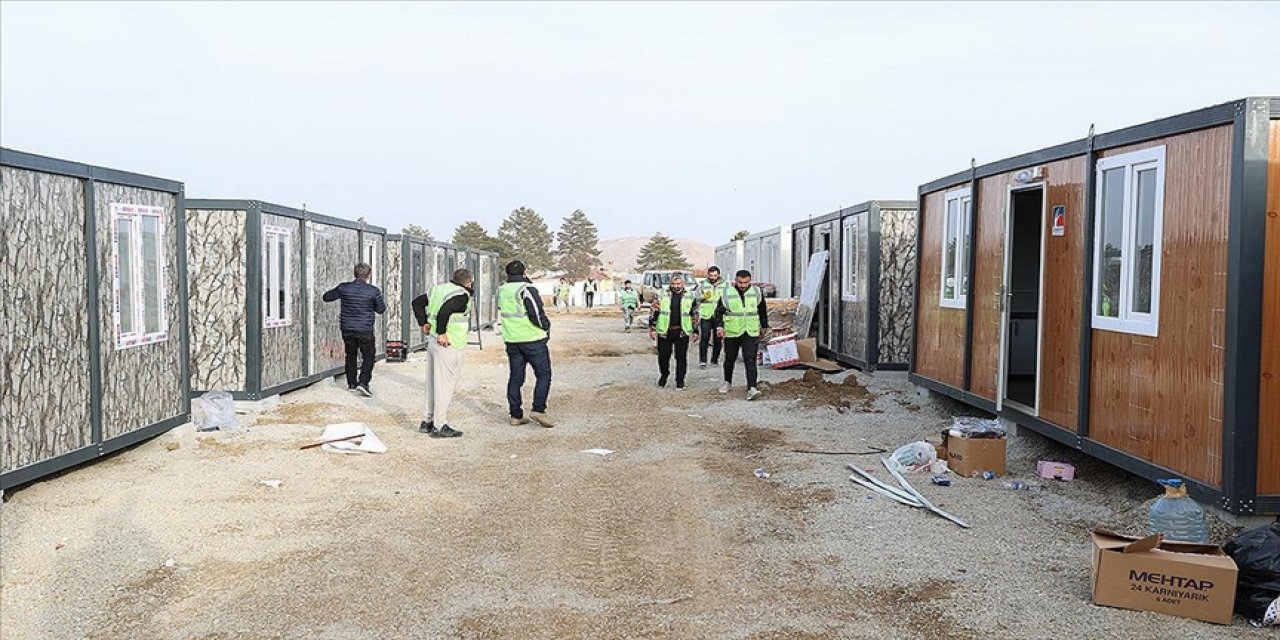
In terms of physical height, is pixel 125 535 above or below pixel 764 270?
below

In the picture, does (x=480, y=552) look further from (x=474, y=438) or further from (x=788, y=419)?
(x=788, y=419)

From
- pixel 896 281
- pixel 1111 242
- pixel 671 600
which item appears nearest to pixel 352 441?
pixel 671 600

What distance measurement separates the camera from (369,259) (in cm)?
1627

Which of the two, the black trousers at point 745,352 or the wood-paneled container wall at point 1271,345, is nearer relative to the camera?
the wood-paneled container wall at point 1271,345

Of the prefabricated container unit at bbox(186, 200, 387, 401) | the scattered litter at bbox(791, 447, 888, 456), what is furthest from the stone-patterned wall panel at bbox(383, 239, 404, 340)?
the scattered litter at bbox(791, 447, 888, 456)

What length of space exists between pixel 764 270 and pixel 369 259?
54.3 ft

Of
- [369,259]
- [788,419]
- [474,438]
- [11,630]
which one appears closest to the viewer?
[11,630]

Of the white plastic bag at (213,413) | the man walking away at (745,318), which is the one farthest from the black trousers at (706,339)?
the white plastic bag at (213,413)

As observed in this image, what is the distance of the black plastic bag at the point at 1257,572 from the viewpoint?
488 centimetres

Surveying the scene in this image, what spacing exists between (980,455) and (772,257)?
70.0 ft

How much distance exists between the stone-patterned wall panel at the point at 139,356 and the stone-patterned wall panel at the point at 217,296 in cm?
184

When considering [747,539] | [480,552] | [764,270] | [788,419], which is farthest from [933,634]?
[764,270]

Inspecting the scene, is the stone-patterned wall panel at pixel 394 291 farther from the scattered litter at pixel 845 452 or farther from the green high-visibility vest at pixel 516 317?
the scattered litter at pixel 845 452

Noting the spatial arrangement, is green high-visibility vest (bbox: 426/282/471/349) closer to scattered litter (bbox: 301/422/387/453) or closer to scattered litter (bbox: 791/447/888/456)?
scattered litter (bbox: 301/422/387/453)
